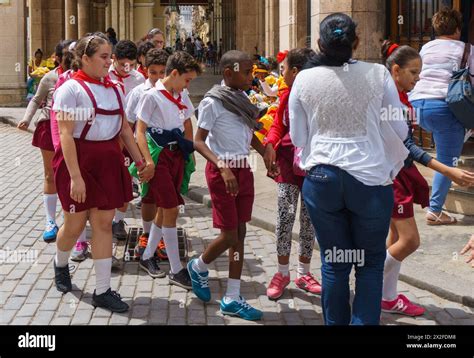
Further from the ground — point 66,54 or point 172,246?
point 66,54

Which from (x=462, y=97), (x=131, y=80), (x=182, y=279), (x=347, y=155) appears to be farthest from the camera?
(x=131, y=80)

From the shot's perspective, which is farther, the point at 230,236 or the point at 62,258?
the point at 62,258

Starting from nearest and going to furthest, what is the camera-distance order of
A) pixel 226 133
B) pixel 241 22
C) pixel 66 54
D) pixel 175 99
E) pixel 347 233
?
pixel 347 233 < pixel 226 133 < pixel 175 99 < pixel 66 54 < pixel 241 22

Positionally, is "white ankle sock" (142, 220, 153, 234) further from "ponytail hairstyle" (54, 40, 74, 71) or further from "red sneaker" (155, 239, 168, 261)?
"ponytail hairstyle" (54, 40, 74, 71)

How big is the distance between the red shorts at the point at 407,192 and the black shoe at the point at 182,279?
1.61 meters

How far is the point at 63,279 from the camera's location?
5.41 m

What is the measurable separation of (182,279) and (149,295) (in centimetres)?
30

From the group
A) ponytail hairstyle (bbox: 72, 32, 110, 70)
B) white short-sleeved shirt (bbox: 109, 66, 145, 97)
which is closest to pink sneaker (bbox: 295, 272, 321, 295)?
ponytail hairstyle (bbox: 72, 32, 110, 70)

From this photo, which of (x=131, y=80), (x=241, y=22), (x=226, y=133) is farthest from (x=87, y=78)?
(x=241, y=22)

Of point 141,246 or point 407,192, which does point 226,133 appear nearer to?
point 407,192

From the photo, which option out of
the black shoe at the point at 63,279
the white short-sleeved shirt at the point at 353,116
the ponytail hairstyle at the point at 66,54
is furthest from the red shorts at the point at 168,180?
the white short-sleeved shirt at the point at 353,116

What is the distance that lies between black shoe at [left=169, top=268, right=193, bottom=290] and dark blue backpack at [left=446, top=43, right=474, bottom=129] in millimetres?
2892
